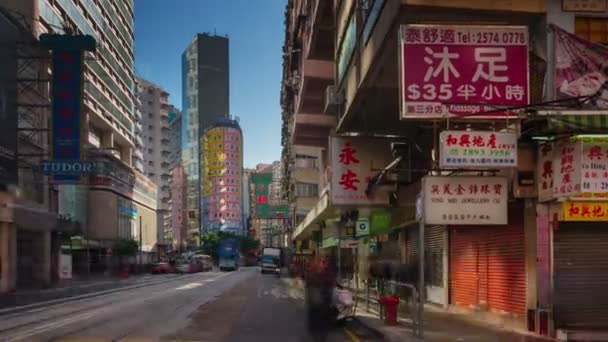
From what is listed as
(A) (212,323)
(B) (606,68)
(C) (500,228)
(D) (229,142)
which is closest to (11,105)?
(A) (212,323)

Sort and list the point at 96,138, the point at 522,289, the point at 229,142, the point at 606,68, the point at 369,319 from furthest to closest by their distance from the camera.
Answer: the point at 229,142 < the point at 96,138 < the point at 369,319 < the point at 522,289 < the point at 606,68

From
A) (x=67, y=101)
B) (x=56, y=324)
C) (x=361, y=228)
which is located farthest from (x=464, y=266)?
(x=67, y=101)

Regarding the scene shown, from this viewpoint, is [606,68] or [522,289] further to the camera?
[522,289]

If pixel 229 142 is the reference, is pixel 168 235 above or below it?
below

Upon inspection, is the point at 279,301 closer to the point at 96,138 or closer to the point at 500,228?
the point at 500,228

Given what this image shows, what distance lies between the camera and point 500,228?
646 inches

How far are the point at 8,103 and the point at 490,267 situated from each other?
31.5m

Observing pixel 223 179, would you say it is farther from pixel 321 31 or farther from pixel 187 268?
pixel 321 31

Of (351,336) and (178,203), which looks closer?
(351,336)

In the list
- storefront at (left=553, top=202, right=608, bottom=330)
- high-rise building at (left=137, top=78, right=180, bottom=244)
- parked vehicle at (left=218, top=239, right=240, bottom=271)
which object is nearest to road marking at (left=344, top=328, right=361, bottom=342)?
storefront at (left=553, top=202, right=608, bottom=330)

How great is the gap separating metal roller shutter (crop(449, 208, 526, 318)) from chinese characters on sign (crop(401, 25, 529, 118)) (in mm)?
3258

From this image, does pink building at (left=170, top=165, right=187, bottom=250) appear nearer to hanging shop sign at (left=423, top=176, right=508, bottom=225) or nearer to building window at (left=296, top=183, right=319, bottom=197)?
building window at (left=296, top=183, right=319, bottom=197)

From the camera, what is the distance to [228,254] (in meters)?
89.9

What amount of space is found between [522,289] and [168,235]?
178m
